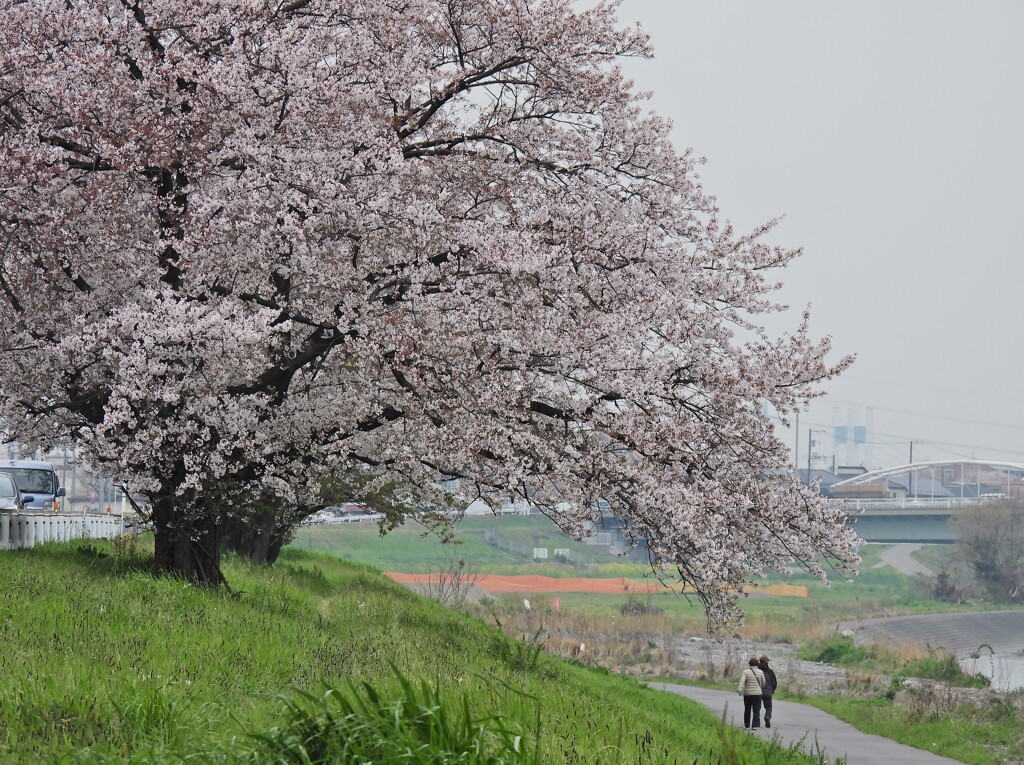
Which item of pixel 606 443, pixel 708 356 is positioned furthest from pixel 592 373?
pixel 708 356

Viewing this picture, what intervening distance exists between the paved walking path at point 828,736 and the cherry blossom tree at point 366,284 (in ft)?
16.7

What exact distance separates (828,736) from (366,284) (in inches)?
599

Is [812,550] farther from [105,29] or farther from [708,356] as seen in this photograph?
[105,29]

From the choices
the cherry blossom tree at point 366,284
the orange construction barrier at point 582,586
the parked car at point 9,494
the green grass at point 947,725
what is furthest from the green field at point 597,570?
the cherry blossom tree at point 366,284

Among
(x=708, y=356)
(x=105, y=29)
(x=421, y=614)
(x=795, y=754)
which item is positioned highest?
(x=105, y=29)

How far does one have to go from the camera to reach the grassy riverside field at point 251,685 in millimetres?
6496

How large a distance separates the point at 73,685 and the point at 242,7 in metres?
9.80

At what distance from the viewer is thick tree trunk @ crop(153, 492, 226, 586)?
1588 cm

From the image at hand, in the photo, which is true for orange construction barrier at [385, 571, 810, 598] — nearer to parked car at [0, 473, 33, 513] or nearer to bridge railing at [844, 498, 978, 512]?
bridge railing at [844, 498, 978, 512]

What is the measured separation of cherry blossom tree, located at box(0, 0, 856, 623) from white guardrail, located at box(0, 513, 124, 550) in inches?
230

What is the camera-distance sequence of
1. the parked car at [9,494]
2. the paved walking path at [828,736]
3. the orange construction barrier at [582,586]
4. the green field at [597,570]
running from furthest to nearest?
1. the orange construction barrier at [582,586]
2. the green field at [597,570]
3. the parked car at [9,494]
4. the paved walking path at [828,736]

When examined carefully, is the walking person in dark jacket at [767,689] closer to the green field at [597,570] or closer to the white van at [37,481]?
the white van at [37,481]

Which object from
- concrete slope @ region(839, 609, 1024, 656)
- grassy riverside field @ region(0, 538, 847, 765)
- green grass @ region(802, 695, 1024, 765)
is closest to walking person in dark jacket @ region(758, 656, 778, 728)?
green grass @ region(802, 695, 1024, 765)

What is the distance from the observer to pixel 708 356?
15875 mm
